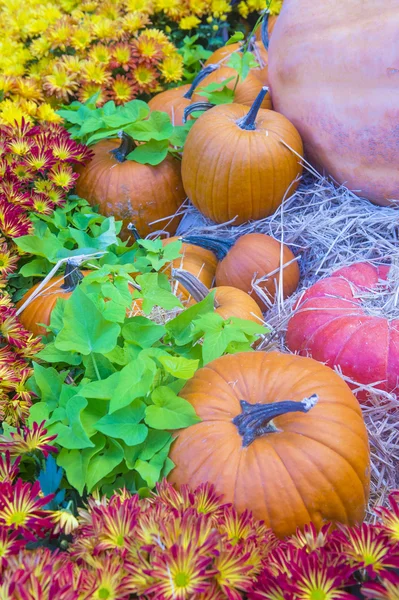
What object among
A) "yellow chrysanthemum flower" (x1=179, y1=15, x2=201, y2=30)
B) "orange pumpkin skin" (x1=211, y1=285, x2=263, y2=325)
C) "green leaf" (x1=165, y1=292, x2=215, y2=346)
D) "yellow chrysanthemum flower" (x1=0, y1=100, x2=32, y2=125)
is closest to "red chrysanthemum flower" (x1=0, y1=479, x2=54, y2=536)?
"green leaf" (x1=165, y1=292, x2=215, y2=346)

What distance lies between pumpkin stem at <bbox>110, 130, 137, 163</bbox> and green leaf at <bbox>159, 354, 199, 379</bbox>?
4.49 feet

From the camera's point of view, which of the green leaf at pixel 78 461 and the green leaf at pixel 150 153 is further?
the green leaf at pixel 150 153

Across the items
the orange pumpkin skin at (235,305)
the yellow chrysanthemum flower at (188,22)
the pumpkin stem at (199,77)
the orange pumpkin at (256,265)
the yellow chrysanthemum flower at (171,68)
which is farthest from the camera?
the yellow chrysanthemum flower at (188,22)

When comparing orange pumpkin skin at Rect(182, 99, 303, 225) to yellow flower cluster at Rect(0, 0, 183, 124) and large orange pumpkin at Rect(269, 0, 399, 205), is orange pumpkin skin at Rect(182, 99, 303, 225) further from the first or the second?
yellow flower cluster at Rect(0, 0, 183, 124)

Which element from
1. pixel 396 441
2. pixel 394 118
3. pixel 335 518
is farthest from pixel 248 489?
pixel 394 118

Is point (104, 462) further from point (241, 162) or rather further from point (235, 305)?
point (241, 162)

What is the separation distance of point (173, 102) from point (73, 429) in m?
1.95

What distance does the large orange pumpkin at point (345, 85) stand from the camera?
1.91 meters

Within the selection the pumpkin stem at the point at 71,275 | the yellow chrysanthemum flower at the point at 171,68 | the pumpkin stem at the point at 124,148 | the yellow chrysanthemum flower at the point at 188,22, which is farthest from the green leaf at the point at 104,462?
the yellow chrysanthemum flower at the point at 188,22

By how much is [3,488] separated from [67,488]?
34 centimetres

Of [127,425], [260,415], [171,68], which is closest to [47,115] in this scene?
[171,68]

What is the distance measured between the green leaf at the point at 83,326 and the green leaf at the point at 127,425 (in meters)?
0.15

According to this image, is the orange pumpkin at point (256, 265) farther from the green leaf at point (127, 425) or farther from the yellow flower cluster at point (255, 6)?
the yellow flower cluster at point (255, 6)

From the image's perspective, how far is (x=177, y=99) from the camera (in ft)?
8.87
